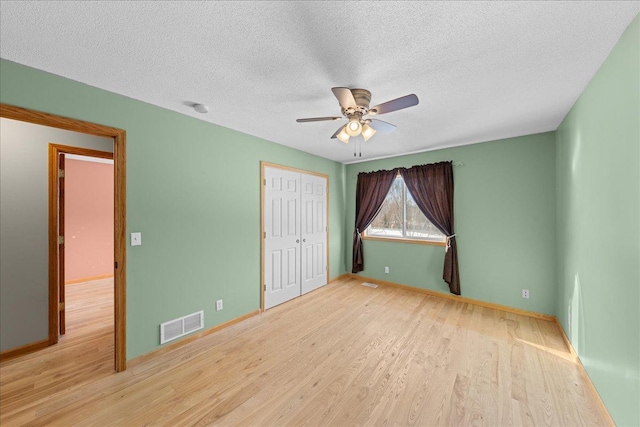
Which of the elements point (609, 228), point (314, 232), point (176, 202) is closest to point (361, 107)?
point (609, 228)

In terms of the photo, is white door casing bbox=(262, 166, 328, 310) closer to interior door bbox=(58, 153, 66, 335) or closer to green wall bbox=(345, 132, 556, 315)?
green wall bbox=(345, 132, 556, 315)

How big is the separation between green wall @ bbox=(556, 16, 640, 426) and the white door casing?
125 inches

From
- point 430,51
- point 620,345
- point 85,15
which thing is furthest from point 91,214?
point 620,345

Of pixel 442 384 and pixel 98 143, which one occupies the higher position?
pixel 98 143

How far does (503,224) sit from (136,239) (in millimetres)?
4388

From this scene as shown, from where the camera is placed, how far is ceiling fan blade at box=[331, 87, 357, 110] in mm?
1647

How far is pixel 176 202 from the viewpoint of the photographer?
2.49 meters

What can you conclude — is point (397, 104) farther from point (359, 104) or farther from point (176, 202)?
point (176, 202)

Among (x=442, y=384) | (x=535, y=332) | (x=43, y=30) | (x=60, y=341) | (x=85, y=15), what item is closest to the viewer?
(x=85, y=15)

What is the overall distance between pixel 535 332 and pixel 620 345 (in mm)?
1570

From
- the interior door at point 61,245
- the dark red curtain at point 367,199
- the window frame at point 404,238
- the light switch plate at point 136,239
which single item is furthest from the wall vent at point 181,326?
the window frame at point 404,238

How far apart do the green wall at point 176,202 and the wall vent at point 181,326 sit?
0.06 m

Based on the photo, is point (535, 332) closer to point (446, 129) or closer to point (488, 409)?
point (488, 409)

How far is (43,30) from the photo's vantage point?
1.35 metres
